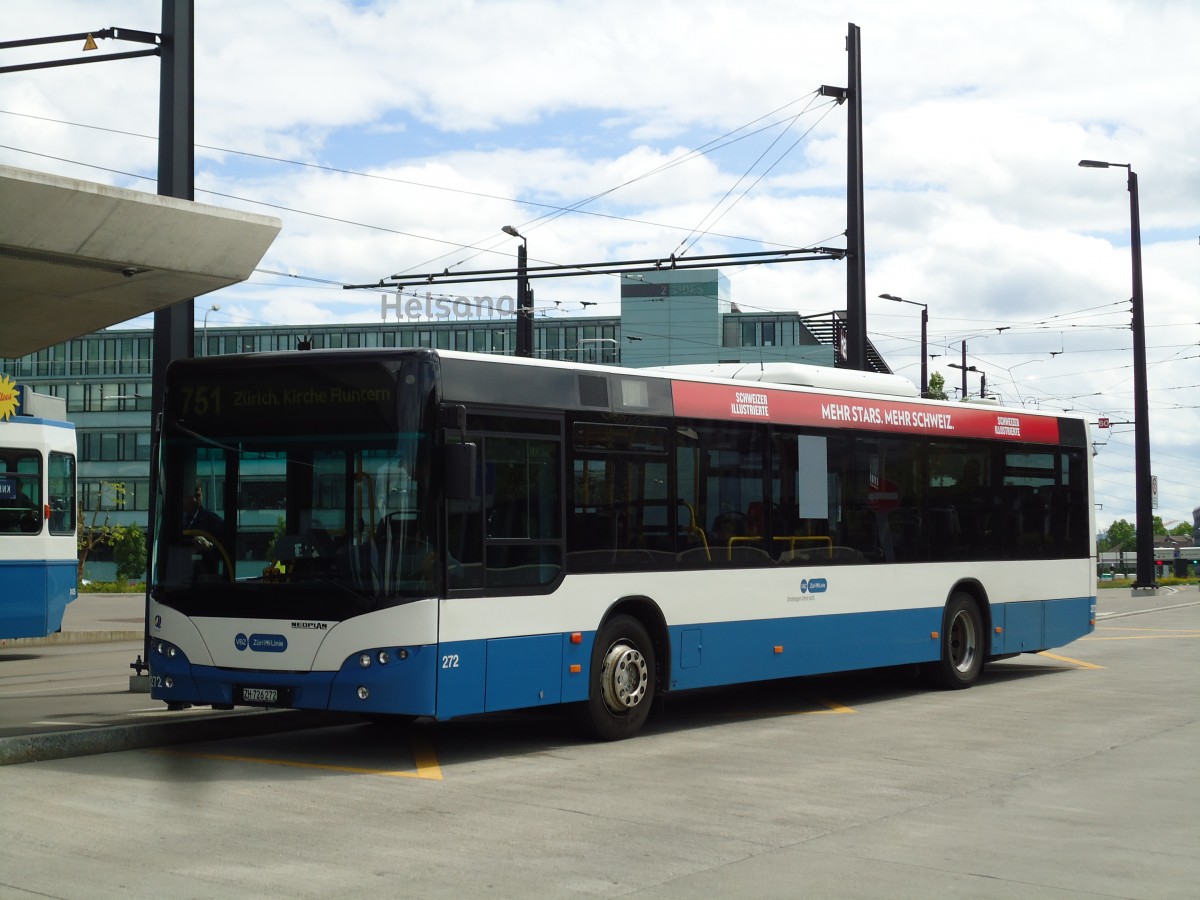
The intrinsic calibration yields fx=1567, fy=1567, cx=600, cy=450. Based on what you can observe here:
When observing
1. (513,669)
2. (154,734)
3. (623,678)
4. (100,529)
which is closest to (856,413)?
(623,678)

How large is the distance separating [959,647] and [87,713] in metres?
8.78

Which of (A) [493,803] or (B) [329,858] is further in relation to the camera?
(A) [493,803]

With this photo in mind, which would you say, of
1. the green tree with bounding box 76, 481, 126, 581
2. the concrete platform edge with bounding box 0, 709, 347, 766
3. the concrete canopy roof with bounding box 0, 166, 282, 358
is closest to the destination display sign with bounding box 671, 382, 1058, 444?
the concrete canopy roof with bounding box 0, 166, 282, 358

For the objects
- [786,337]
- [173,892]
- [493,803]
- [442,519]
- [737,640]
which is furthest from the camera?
[786,337]

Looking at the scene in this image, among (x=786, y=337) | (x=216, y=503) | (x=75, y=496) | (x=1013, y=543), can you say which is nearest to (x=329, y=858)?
(x=216, y=503)

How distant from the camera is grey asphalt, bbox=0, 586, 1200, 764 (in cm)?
1095

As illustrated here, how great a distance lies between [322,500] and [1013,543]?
9.10m

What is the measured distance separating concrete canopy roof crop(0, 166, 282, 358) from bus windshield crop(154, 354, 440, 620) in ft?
4.10

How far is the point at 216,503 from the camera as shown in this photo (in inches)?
445

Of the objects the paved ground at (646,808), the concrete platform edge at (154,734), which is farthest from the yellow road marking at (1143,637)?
the concrete platform edge at (154,734)

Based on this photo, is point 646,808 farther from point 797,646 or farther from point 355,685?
point 797,646

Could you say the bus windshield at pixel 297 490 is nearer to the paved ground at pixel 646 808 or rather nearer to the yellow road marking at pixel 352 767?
the yellow road marking at pixel 352 767

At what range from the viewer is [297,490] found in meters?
11.0

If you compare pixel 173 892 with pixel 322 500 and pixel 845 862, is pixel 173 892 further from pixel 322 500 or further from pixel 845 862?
pixel 322 500
